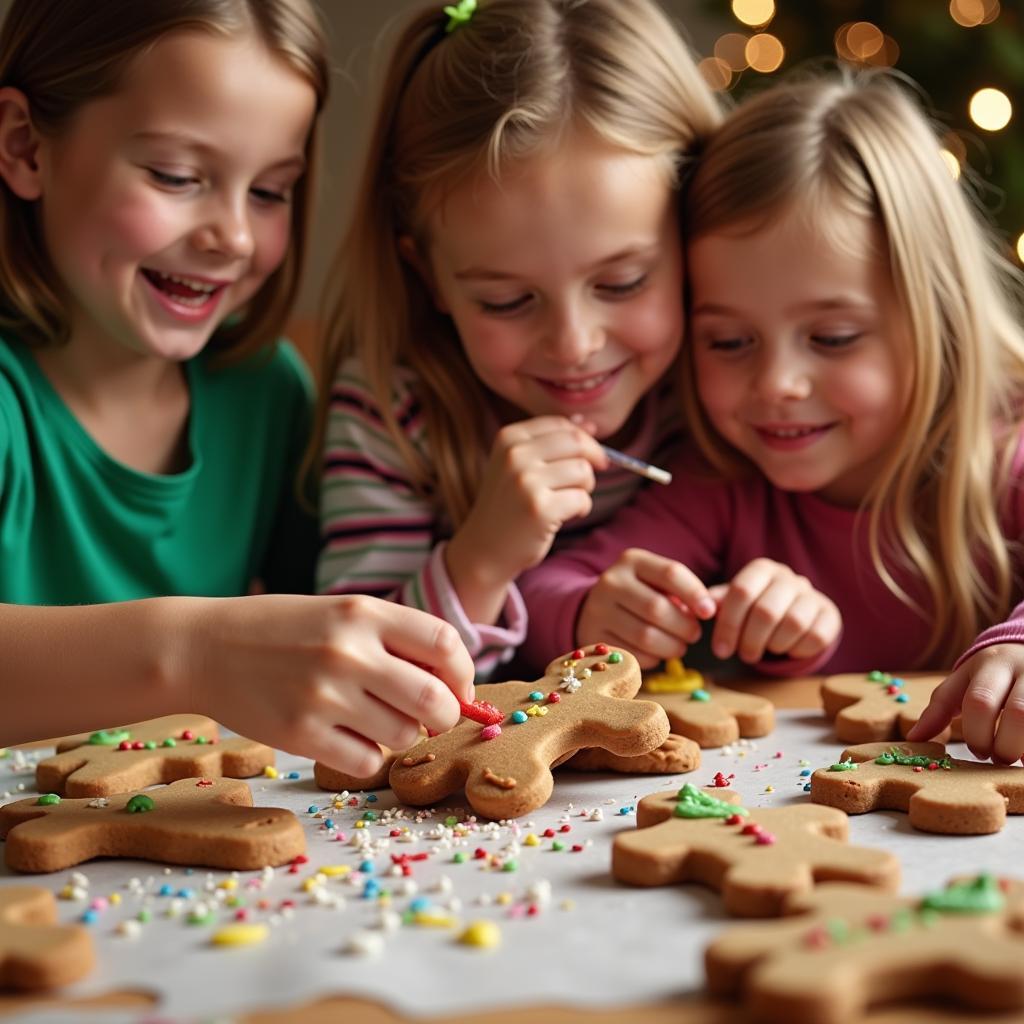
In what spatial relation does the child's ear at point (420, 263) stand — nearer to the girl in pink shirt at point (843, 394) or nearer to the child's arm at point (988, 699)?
the girl in pink shirt at point (843, 394)

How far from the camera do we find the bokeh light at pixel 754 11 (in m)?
2.54

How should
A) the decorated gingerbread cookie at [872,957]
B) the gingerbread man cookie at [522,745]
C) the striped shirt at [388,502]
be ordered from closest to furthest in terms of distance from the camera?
the decorated gingerbread cookie at [872,957]
the gingerbread man cookie at [522,745]
the striped shirt at [388,502]

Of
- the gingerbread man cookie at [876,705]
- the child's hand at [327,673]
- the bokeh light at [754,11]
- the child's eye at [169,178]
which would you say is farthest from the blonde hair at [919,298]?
the bokeh light at [754,11]

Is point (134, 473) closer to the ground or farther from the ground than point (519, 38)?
closer to the ground

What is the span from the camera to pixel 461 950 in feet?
2.41

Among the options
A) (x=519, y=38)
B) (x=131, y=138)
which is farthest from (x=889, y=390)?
(x=131, y=138)

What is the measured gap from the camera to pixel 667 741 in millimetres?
1126

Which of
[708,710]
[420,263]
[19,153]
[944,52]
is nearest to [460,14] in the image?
[420,263]

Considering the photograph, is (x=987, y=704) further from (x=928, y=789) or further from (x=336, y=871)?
(x=336, y=871)

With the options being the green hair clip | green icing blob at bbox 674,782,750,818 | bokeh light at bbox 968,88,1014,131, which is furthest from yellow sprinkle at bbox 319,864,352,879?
bokeh light at bbox 968,88,1014,131

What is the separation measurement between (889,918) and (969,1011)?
2.7 inches

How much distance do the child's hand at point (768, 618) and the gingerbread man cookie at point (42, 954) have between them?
0.84 m

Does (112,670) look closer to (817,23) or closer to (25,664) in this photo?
(25,664)

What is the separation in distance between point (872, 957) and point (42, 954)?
0.46 m
